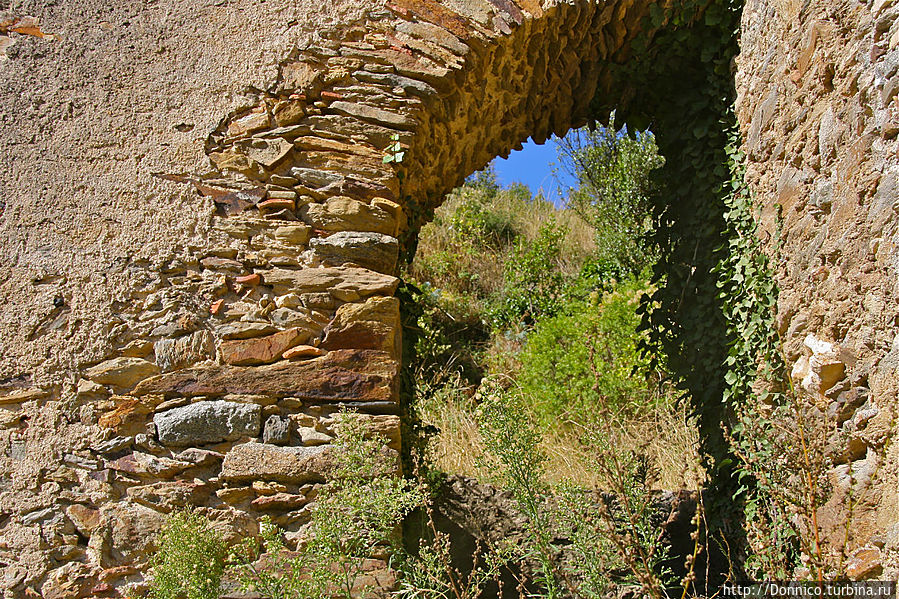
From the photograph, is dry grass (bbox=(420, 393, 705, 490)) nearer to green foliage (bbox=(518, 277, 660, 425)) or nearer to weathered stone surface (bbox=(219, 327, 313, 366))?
green foliage (bbox=(518, 277, 660, 425))

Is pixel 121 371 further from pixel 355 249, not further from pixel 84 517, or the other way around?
pixel 355 249

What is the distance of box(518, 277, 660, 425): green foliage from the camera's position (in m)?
5.93

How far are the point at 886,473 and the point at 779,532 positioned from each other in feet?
2.66

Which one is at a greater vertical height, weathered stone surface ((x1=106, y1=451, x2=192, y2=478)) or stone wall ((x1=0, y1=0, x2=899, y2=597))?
stone wall ((x1=0, y1=0, x2=899, y2=597))

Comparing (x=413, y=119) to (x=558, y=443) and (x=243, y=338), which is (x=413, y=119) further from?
(x=558, y=443)

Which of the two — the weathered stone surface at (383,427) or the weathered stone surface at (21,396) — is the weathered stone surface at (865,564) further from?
the weathered stone surface at (21,396)

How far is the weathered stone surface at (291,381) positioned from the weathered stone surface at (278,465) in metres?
0.21

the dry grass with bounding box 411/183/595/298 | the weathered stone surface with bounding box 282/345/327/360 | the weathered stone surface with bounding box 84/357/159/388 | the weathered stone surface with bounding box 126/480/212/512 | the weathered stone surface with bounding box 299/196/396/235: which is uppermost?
the dry grass with bounding box 411/183/595/298

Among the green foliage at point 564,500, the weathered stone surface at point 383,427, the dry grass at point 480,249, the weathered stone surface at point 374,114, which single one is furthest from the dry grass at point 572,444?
the dry grass at point 480,249

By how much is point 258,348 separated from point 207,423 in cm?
33

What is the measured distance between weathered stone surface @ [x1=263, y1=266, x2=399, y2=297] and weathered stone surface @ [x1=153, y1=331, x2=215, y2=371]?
0.34m

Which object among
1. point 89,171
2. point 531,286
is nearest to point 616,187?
point 531,286

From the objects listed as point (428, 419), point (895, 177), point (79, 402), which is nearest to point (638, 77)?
point (895, 177)

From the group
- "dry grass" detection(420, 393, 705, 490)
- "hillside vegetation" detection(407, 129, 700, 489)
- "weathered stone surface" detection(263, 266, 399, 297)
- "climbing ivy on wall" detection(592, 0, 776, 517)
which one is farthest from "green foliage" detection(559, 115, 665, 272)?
"weathered stone surface" detection(263, 266, 399, 297)
